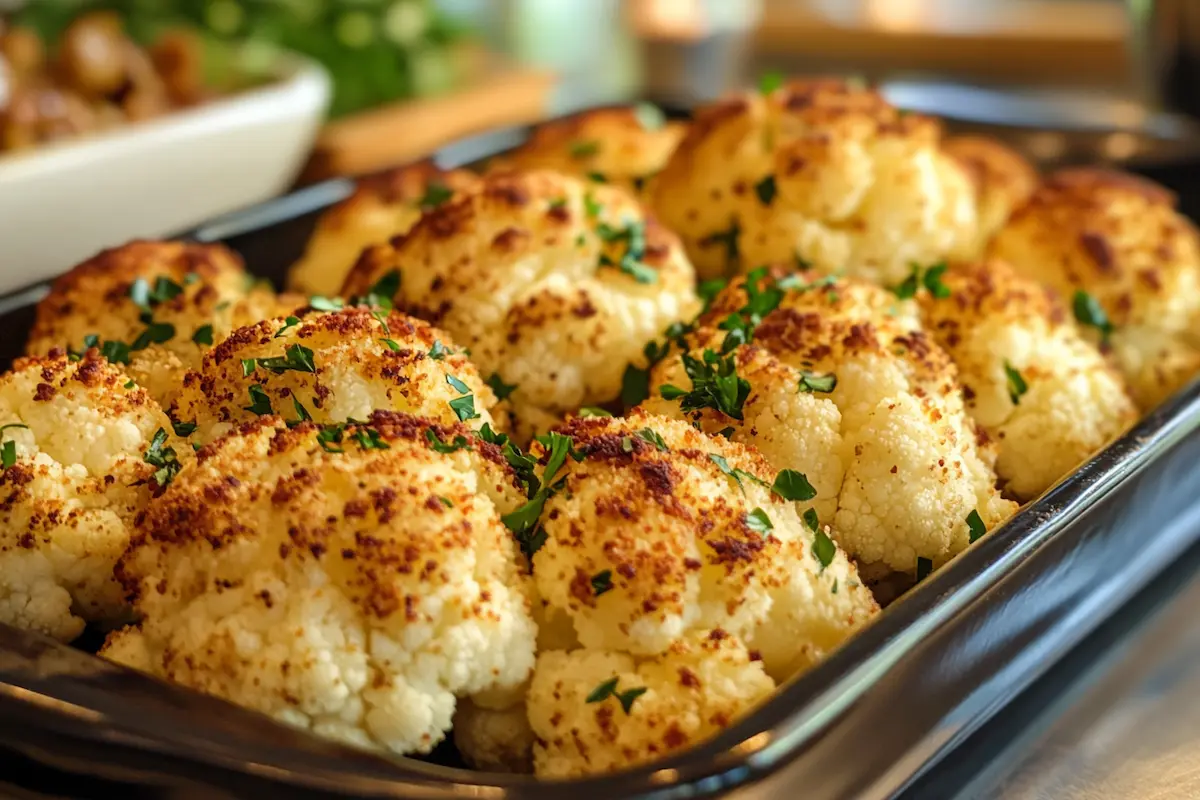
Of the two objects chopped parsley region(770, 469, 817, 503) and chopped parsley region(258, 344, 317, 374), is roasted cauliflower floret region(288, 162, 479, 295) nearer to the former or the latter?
chopped parsley region(258, 344, 317, 374)

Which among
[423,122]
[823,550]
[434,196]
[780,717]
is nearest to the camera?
[780,717]

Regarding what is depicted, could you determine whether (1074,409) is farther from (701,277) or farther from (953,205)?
(701,277)

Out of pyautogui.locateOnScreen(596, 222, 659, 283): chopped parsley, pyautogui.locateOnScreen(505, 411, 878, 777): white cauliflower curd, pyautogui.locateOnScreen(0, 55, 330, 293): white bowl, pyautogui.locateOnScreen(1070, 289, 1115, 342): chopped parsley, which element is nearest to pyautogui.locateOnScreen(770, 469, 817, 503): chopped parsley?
pyautogui.locateOnScreen(505, 411, 878, 777): white cauliflower curd

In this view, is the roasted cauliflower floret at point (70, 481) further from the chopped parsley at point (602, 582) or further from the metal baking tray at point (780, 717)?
the chopped parsley at point (602, 582)

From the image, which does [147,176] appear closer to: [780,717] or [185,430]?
[185,430]

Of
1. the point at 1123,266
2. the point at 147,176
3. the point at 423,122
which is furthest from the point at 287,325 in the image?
the point at 423,122

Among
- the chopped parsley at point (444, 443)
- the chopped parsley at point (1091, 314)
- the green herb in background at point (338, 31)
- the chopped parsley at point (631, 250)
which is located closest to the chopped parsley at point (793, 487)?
the chopped parsley at point (444, 443)
